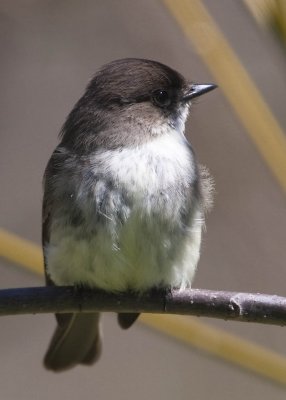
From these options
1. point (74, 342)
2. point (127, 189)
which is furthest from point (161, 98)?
point (74, 342)

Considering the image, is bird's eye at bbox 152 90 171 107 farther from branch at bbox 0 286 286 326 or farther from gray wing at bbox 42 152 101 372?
gray wing at bbox 42 152 101 372

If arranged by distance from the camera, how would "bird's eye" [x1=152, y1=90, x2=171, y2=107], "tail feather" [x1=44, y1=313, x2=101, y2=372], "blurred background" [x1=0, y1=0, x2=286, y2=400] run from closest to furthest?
"bird's eye" [x1=152, y1=90, x2=171, y2=107] → "tail feather" [x1=44, y1=313, x2=101, y2=372] → "blurred background" [x1=0, y1=0, x2=286, y2=400]

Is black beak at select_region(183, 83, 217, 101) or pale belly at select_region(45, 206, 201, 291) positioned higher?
black beak at select_region(183, 83, 217, 101)

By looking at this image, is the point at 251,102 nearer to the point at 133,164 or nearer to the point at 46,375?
the point at 133,164

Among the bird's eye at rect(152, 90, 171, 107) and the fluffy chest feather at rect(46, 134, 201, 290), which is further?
A: the bird's eye at rect(152, 90, 171, 107)

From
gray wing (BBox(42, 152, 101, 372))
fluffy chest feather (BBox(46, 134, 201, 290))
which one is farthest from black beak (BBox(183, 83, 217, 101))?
gray wing (BBox(42, 152, 101, 372))

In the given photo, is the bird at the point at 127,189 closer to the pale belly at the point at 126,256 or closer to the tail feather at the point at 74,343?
the pale belly at the point at 126,256

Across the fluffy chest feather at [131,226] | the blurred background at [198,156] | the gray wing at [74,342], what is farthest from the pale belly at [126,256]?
the blurred background at [198,156]

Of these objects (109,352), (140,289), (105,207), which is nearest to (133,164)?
(105,207)
